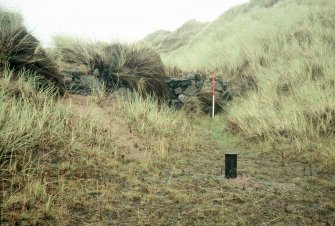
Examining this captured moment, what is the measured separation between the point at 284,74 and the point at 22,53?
702 centimetres

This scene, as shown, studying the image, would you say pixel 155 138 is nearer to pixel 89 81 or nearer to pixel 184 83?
pixel 89 81

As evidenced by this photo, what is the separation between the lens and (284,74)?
10.1 metres

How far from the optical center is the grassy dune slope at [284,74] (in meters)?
7.05

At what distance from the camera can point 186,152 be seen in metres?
6.32

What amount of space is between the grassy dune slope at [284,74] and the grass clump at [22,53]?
Answer: 4.38m

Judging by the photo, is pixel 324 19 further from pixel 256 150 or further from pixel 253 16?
pixel 256 150

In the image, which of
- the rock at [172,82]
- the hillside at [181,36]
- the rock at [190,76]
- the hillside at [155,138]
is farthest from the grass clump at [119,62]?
the hillside at [181,36]

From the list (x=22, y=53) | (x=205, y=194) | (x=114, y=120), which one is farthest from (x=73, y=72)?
(x=205, y=194)

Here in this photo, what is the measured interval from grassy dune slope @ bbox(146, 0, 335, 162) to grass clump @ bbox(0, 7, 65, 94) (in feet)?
14.4

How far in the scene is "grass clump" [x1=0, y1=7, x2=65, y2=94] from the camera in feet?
23.1

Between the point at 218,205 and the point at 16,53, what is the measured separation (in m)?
5.45

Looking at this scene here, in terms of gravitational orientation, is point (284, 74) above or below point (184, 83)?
above

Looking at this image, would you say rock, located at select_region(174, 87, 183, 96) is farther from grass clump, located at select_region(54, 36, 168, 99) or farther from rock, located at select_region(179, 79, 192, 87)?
grass clump, located at select_region(54, 36, 168, 99)

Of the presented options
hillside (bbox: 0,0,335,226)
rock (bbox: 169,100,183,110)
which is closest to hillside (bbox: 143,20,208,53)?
hillside (bbox: 0,0,335,226)
